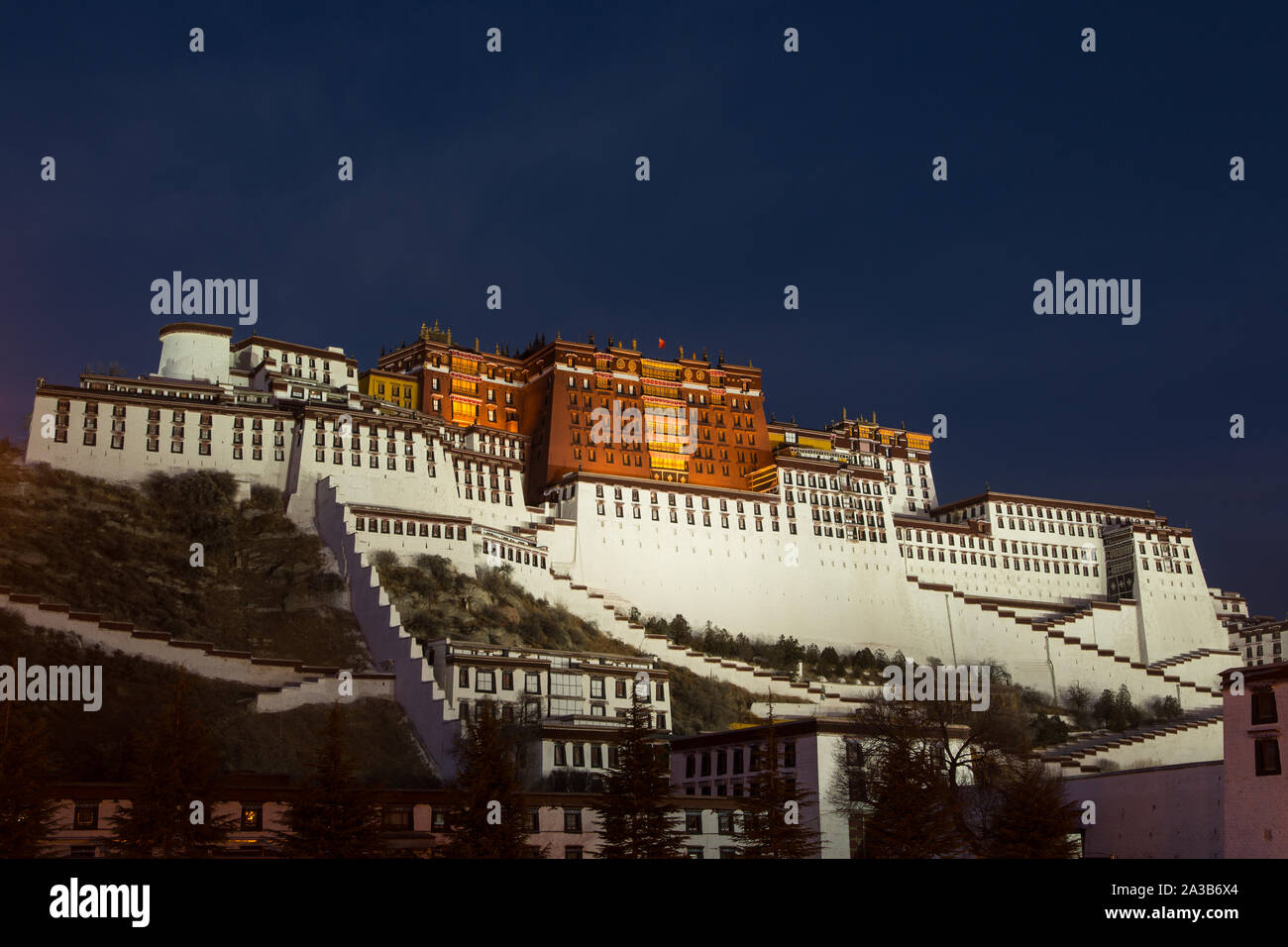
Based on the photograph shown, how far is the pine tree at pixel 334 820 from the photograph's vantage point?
49781 millimetres

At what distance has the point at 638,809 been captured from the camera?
183ft

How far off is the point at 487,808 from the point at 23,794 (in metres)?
15.8

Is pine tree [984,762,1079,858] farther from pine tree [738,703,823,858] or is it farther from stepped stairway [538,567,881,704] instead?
stepped stairway [538,567,881,704]

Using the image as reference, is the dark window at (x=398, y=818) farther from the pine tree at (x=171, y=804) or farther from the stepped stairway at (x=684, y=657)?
the stepped stairway at (x=684, y=657)

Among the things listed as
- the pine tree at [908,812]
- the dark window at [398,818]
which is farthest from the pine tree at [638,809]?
the pine tree at [908,812]

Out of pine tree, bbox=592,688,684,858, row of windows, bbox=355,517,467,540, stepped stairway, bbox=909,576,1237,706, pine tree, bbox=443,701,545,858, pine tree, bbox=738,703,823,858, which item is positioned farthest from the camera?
stepped stairway, bbox=909,576,1237,706

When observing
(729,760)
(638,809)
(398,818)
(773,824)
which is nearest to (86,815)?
(398,818)

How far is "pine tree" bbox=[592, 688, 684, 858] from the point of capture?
55219mm

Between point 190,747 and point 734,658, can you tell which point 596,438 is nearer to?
point 734,658

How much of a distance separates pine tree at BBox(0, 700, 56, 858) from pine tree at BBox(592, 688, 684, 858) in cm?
2008

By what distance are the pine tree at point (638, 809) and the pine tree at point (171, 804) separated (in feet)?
47.1

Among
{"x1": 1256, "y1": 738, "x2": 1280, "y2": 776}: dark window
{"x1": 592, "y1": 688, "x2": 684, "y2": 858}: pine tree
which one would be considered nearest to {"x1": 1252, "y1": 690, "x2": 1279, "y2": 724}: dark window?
{"x1": 1256, "y1": 738, "x2": 1280, "y2": 776}: dark window
